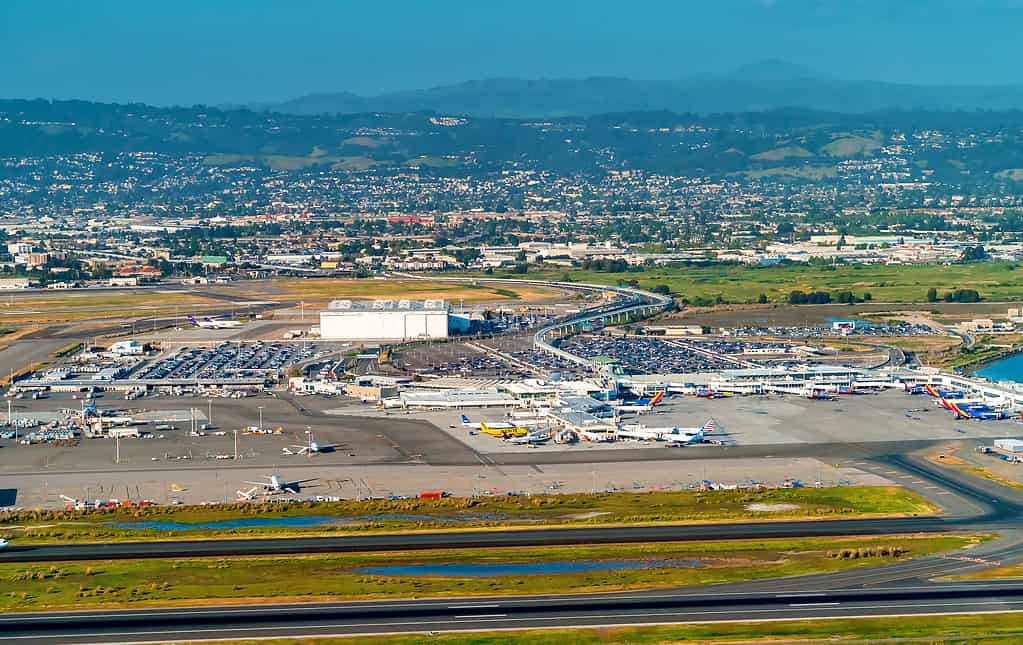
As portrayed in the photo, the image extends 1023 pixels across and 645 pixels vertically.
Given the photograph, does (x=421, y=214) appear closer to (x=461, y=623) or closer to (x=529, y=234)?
(x=529, y=234)

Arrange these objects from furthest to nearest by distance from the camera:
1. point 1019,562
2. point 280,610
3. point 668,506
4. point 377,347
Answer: point 377,347 < point 668,506 < point 1019,562 < point 280,610

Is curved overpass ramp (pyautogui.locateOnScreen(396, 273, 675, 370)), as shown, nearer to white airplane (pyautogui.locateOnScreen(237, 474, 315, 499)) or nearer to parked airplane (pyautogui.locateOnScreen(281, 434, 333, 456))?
parked airplane (pyautogui.locateOnScreen(281, 434, 333, 456))

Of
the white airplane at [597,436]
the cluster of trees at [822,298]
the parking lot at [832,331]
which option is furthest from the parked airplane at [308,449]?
the cluster of trees at [822,298]

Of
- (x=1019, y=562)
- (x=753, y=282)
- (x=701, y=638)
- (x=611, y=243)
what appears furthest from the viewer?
(x=611, y=243)

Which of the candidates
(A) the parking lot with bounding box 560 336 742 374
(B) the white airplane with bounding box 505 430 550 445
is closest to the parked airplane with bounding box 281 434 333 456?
(B) the white airplane with bounding box 505 430 550 445

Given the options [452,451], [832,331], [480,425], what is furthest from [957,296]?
[452,451]

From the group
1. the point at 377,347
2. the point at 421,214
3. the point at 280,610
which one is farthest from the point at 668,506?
the point at 421,214

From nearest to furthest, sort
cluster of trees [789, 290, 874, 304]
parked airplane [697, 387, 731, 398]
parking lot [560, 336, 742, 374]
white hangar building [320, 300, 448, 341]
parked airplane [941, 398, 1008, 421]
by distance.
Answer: parked airplane [941, 398, 1008, 421] → parked airplane [697, 387, 731, 398] → parking lot [560, 336, 742, 374] → white hangar building [320, 300, 448, 341] → cluster of trees [789, 290, 874, 304]
